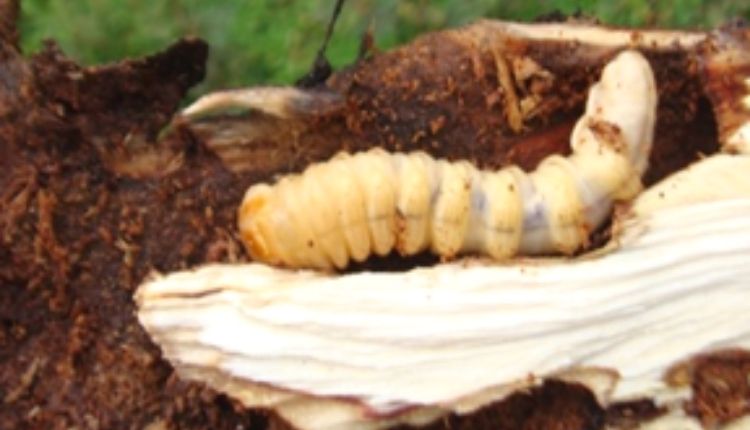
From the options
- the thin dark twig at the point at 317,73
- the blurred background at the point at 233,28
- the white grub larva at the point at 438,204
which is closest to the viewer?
the white grub larva at the point at 438,204

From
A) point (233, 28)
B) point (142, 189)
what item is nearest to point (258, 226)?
point (142, 189)

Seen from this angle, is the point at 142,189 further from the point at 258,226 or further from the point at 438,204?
the point at 438,204

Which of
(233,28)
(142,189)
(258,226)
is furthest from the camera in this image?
(233,28)

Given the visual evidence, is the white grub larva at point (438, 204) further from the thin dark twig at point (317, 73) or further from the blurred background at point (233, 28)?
the blurred background at point (233, 28)

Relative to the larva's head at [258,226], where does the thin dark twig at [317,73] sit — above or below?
above

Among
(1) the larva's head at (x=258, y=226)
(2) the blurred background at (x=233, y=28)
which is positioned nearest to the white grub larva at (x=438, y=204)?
(1) the larva's head at (x=258, y=226)

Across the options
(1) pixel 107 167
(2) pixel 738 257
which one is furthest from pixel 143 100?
(2) pixel 738 257

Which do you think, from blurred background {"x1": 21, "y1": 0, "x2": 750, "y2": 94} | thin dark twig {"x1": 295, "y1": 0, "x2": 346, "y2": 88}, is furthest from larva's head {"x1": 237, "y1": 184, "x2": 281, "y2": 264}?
blurred background {"x1": 21, "y1": 0, "x2": 750, "y2": 94}

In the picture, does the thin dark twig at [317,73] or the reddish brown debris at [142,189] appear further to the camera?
the thin dark twig at [317,73]

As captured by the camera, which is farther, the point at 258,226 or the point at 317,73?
the point at 317,73
